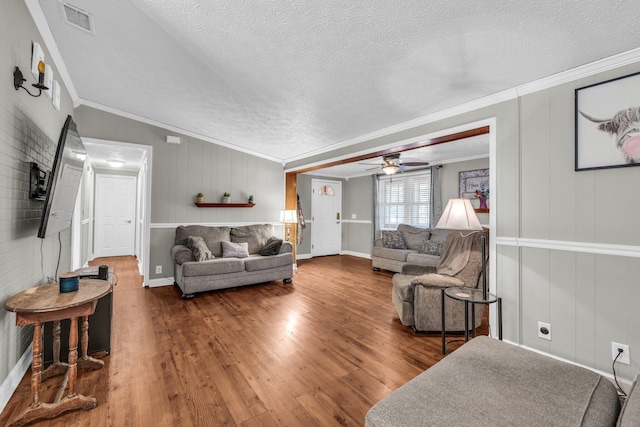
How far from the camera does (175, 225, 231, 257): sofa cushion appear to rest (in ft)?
14.9

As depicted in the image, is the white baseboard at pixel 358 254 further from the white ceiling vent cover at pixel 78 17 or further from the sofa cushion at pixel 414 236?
the white ceiling vent cover at pixel 78 17

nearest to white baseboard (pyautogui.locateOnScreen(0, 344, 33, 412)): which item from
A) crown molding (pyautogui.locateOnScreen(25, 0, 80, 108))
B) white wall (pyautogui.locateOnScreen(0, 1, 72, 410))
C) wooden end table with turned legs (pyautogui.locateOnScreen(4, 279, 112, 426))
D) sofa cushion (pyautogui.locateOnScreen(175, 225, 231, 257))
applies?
white wall (pyautogui.locateOnScreen(0, 1, 72, 410))

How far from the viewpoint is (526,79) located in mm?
2230

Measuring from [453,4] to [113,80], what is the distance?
3.57 meters

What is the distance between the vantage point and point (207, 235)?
183 inches

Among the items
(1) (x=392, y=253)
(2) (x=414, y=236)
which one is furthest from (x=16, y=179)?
(2) (x=414, y=236)

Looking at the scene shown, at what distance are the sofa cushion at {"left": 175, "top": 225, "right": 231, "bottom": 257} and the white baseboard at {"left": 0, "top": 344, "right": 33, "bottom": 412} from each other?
7.86 feet

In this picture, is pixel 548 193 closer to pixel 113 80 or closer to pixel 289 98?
pixel 289 98

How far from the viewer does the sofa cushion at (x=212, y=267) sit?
3814 mm

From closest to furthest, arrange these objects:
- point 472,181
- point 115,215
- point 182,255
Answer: point 182,255, point 472,181, point 115,215

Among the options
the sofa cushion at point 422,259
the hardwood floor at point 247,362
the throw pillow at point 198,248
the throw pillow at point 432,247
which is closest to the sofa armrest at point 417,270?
the hardwood floor at point 247,362

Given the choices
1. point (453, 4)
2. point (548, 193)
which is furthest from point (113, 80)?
point (548, 193)

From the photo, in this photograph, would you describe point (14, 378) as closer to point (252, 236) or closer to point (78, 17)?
point (78, 17)

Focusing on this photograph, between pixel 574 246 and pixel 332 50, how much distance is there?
94.2 inches
